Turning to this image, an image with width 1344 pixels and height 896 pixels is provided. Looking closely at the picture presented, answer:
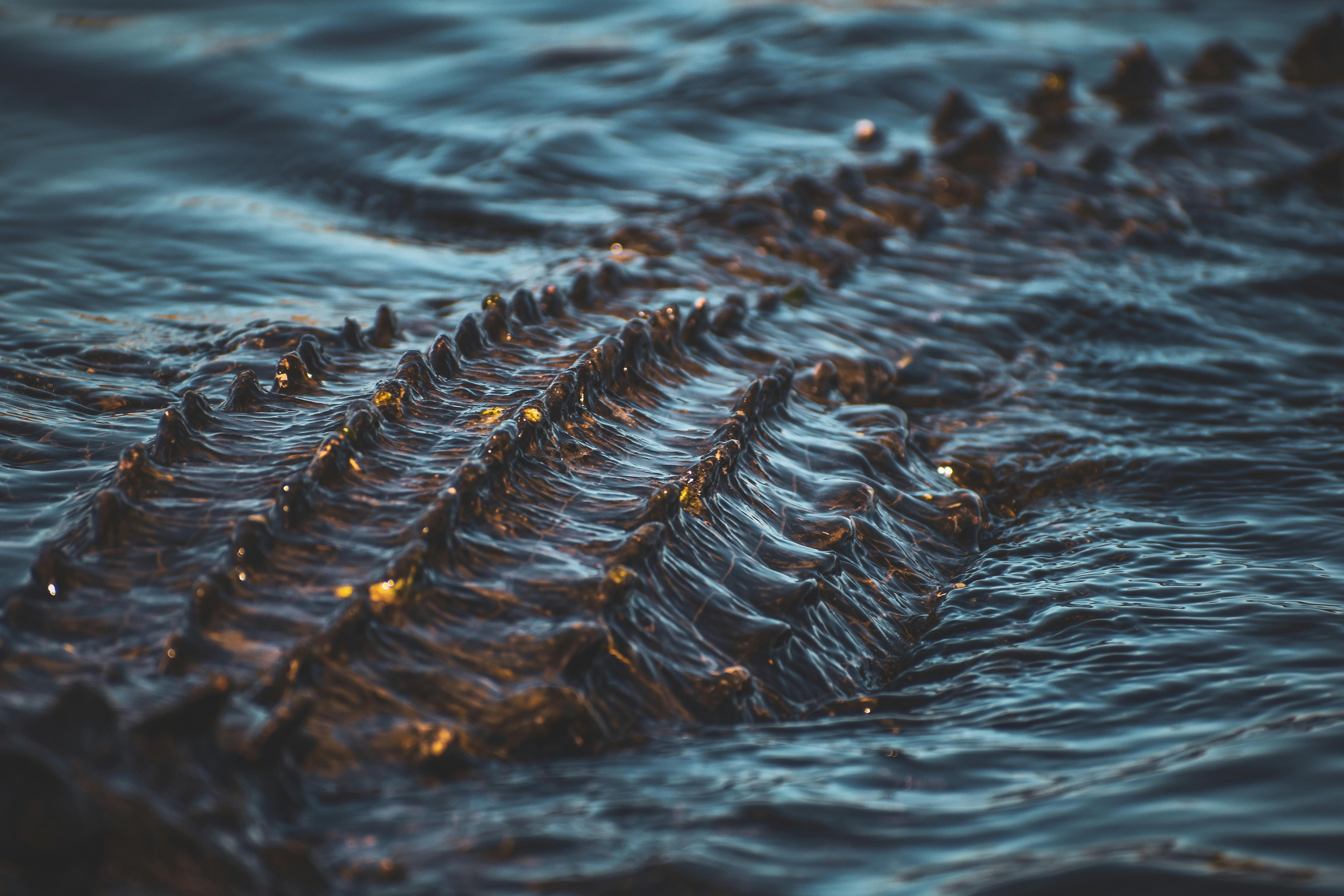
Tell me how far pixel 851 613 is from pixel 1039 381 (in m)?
2.29

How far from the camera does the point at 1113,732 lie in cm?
268

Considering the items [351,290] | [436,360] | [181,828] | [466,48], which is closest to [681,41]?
[466,48]

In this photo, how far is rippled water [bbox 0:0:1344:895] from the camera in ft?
7.05

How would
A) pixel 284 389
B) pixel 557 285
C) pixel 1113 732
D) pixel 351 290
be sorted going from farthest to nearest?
pixel 351 290, pixel 557 285, pixel 284 389, pixel 1113 732

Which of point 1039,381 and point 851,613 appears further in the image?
point 1039,381

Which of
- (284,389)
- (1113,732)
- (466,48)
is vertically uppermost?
(466,48)

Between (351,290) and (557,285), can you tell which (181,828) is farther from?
(351,290)

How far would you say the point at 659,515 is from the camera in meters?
2.86

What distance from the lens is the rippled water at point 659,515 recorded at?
215 centimetres

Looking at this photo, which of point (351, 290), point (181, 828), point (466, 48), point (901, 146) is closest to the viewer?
point (181, 828)

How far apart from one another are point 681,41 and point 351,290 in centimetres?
585

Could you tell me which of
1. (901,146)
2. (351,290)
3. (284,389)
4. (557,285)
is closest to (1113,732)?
(284,389)

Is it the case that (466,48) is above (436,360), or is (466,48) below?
above

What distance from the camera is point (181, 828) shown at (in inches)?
72.7
